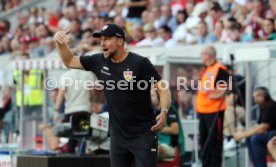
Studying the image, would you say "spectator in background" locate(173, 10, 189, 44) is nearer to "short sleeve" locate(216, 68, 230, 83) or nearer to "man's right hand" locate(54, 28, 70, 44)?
"short sleeve" locate(216, 68, 230, 83)

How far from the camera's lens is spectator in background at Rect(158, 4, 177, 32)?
20453 mm

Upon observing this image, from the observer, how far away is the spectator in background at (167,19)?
67.1ft

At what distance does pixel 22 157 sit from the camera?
12.9 m

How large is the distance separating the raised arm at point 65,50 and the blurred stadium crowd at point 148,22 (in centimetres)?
654

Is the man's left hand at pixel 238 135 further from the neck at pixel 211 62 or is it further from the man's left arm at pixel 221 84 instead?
the neck at pixel 211 62

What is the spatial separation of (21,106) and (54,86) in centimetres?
101

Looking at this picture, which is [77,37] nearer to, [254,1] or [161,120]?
[254,1]

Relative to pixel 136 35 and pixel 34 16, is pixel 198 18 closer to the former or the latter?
pixel 136 35

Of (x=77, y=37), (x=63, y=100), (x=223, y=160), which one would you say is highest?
(x=77, y=37)

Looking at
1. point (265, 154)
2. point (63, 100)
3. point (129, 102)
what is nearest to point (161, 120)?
point (129, 102)

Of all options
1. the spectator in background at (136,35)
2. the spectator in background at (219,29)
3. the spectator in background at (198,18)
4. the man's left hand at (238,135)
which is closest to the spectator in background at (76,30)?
the spectator in background at (136,35)

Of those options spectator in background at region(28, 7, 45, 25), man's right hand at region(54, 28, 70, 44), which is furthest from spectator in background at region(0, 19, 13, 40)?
man's right hand at region(54, 28, 70, 44)

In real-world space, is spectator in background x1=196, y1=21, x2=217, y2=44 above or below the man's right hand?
above

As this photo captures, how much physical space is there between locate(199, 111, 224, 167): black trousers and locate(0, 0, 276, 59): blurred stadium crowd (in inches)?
82.6
